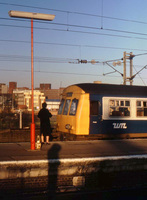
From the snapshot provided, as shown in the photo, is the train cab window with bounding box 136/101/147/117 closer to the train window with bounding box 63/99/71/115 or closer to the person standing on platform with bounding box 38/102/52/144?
the train window with bounding box 63/99/71/115

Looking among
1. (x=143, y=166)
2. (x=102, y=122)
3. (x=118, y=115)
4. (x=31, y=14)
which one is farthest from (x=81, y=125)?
(x=31, y=14)

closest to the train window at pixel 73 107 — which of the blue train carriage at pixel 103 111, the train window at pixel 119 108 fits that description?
the blue train carriage at pixel 103 111

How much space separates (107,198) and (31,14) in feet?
21.6

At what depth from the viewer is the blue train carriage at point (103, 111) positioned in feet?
50.6

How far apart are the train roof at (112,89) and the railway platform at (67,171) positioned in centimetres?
527

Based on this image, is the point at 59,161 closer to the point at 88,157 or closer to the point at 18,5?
the point at 88,157

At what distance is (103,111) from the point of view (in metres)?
15.8

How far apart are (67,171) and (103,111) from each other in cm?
699

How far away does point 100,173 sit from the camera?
956cm

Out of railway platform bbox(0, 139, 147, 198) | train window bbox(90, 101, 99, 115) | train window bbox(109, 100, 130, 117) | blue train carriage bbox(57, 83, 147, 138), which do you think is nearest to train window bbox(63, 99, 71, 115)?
blue train carriage bbox(57, 83, 147, 138)

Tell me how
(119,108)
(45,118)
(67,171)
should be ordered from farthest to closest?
(119,108), (45,118), (67,171)

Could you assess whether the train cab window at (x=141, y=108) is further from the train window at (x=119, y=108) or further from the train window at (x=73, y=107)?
the train window at (x=73, y=107)

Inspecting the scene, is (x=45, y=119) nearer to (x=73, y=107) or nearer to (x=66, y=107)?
(x=73, y=107)

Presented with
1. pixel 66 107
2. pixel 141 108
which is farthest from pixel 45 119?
pixel 141 108
